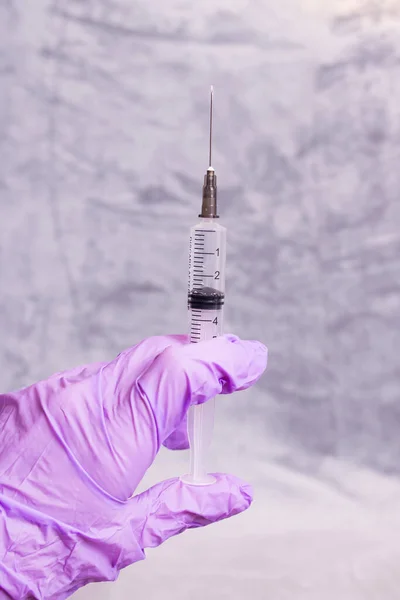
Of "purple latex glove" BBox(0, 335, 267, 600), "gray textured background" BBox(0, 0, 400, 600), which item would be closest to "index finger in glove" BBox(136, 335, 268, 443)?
"purple latex glove" BBox(0, 335, 267, 600)

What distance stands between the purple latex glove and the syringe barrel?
0.14 ft

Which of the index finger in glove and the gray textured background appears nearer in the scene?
the index finger in glove

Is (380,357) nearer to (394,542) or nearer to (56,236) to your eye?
(394,542)

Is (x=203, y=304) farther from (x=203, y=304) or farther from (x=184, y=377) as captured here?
(x=184, y=377)

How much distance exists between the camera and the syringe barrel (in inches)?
63.9

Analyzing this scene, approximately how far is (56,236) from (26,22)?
0.59 metres

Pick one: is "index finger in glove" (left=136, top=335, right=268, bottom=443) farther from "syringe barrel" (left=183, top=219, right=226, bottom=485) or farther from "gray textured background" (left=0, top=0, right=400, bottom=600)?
"gray textured background" (left=0, top=0, right=400, bottom=600)

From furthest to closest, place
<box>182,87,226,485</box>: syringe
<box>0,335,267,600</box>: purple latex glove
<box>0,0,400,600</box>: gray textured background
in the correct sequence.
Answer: <box>0,0,400,600</box>: gray textured background
<box>182,87,226,485</box>: syringe
<box>0,335,267,600</box>: purple latex glove

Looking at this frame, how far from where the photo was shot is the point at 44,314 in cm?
252

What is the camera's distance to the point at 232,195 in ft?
8.26

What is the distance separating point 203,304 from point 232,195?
95 cm

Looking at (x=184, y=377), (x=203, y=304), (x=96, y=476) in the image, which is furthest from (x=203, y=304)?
(x=96, y=476)

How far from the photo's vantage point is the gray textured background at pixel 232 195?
2465mm

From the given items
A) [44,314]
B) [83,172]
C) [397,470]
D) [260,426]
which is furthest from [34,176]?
[397,470]
